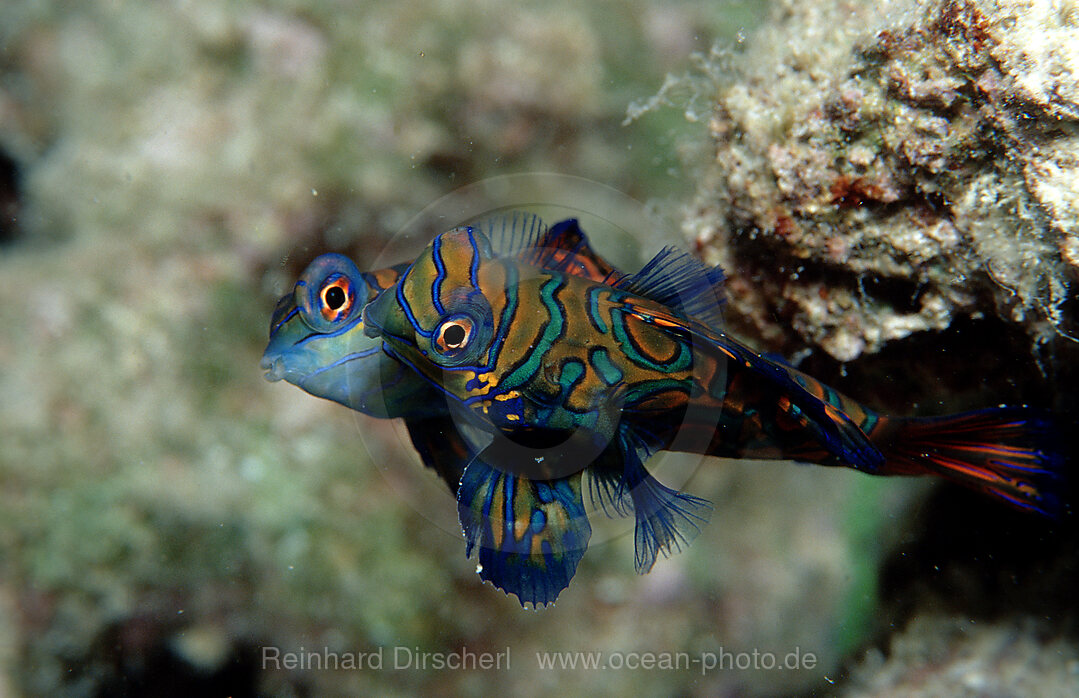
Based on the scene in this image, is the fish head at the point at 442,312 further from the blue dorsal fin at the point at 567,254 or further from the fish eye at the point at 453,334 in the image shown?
the blue dorsal fin at the point at 567,254

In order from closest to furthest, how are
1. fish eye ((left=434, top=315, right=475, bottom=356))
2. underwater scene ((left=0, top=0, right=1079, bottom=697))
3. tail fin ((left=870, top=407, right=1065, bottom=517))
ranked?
fish eye ((left=434, top=315, right=475, bottom=356)) < tail fin ((left=870, top=407, right=1065, bottom=517)) < underwater scene ((left=0, top=0, right=1079, bottom=697))

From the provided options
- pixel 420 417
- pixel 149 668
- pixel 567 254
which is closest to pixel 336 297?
pixel 420 417

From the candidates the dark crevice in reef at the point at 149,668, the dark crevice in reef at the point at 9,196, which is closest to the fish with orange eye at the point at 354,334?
the dark crevice in reef at the point at 149,668

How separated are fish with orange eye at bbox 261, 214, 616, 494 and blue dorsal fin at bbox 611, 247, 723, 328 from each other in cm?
27

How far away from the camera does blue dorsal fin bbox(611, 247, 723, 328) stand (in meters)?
2.27

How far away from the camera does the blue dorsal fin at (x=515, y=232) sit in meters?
2.48

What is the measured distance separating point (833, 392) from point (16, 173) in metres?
8.03

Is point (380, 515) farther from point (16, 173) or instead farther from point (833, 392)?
point (16, 173)

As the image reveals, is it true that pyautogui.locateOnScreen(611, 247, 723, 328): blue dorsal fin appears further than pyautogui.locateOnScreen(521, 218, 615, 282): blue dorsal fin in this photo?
No

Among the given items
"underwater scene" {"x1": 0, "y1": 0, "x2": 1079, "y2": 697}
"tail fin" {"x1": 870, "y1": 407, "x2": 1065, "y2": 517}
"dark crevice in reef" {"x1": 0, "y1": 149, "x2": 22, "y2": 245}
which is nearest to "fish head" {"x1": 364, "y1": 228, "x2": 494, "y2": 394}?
"underwater scene" {"x1": 0, "y1": 0, "x2": 1079, "y2": 697}

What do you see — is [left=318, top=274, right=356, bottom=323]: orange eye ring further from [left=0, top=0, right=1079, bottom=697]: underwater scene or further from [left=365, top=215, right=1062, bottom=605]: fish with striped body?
[left=0, top=0, right=1079, bottom=697]: underwater scene

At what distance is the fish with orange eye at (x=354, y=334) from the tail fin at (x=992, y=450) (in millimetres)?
1478

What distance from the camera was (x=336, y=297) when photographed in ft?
7.75

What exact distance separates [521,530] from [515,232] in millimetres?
1184
